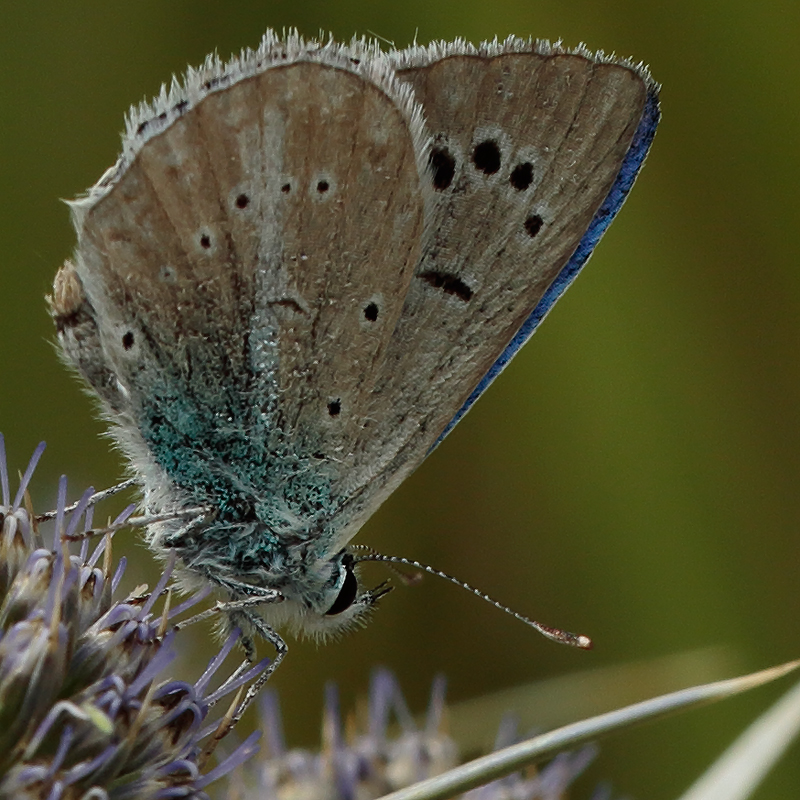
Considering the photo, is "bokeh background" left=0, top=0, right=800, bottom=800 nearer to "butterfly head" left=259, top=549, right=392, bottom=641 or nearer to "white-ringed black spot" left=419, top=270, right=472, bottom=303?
"butterfly head" left=259, top=549, right=392, bottom=641

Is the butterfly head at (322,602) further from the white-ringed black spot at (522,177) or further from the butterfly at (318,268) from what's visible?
the white-ringed black spot at (522,177)

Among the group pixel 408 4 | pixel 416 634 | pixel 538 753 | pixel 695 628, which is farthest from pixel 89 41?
pixel 538 753

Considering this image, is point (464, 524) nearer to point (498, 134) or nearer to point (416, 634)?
point (416, 634)

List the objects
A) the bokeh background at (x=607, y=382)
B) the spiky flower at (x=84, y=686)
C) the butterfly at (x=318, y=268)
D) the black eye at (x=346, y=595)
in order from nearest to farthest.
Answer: the spiky flower at (x=84, y=686) < the butterfly at (x=318, y=268) < the black eye at (x=346, y=595) < the bokeh background at (x=607, y=382)

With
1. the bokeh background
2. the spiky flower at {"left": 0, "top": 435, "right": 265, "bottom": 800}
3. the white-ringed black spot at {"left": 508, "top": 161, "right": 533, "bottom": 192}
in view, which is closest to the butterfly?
the white-ringed black spot at {"left": 508, "top": 161, "right": 533, "bottom": 192}

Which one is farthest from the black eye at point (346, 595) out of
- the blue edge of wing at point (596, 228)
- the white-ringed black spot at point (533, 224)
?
the white-ringed black spot at point (533, 224)
